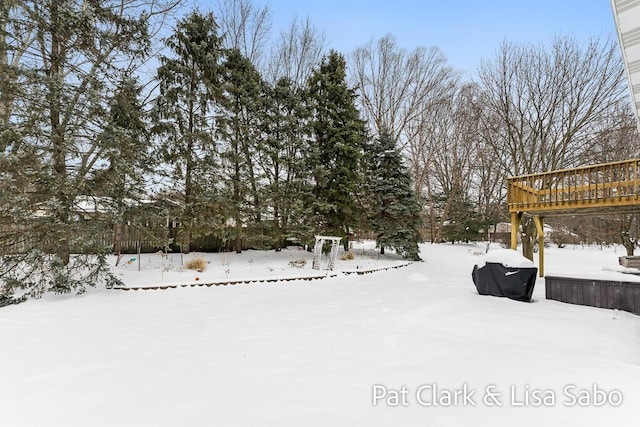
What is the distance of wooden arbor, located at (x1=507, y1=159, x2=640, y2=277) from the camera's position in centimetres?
620

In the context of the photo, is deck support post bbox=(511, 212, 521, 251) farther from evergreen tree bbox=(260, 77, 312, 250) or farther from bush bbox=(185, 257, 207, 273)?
bush bbox=(185, 257, 207, 273)

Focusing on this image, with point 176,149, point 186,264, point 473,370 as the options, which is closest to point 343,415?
point 473,370

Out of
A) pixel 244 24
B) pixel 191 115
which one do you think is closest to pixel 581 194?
pixel 191 115

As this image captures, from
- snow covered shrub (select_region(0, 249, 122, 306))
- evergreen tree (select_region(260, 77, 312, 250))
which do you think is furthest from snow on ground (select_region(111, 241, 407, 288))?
evergreen tree (select_region(260, 77, 312, 250))

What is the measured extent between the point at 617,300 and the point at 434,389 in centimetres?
468

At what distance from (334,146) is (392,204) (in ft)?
10.6

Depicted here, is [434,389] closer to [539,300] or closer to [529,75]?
[539,300]

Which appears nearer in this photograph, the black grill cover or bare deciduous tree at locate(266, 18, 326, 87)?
the black grill cover

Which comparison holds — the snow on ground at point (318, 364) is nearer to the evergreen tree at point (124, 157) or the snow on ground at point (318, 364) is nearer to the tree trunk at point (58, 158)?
the tree trunk at point (58, 158)

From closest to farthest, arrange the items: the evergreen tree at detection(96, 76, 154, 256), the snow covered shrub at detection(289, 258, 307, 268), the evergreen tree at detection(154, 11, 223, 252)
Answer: the evergreen tree at detection(96, 76, 154, 256) < the evergreen tree at detection(154, 11, 223, 252) < the snow covered shrub at detection(289, 258, 307, 268)

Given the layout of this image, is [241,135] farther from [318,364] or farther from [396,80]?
[396,80]

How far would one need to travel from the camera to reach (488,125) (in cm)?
1224

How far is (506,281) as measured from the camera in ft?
18.4

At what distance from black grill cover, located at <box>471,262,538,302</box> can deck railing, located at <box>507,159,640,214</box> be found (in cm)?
233
